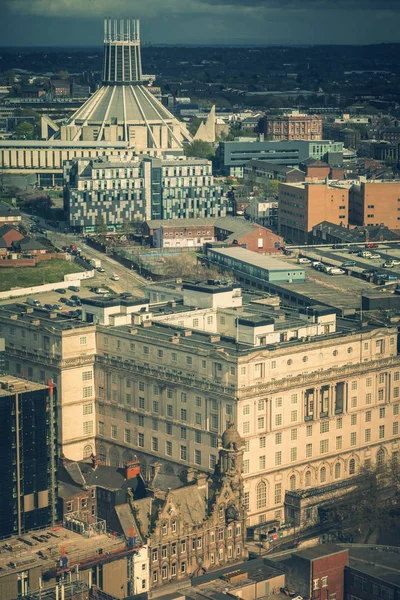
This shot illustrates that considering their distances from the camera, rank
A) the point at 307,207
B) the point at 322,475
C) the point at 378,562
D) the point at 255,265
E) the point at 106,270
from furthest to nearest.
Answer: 1. the point at 307,207
2. the point at 106,270
3. the point at 255,265
4. the point at 322,475
5. the point at 378,562

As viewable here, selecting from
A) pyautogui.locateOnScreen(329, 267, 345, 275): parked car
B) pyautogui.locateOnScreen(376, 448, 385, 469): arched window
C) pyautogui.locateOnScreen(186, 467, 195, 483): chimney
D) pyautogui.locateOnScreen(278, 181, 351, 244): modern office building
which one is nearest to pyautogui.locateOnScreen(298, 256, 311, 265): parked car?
pyautogui.locateOnScreen(329, 267, 345, 275): parked car

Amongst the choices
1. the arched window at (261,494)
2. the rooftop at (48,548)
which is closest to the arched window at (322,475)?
the arched window at (261,494)

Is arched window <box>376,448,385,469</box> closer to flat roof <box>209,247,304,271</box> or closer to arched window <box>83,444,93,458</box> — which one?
arched window <box>83,444,93,458</box>

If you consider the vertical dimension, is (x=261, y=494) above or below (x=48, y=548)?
below

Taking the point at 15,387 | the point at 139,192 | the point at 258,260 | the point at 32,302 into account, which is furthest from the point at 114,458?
the point at 139,192

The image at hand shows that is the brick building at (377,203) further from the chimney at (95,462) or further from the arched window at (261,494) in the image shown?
the arched window at (261,494)

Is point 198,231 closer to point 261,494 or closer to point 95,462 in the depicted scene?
point 95,462
